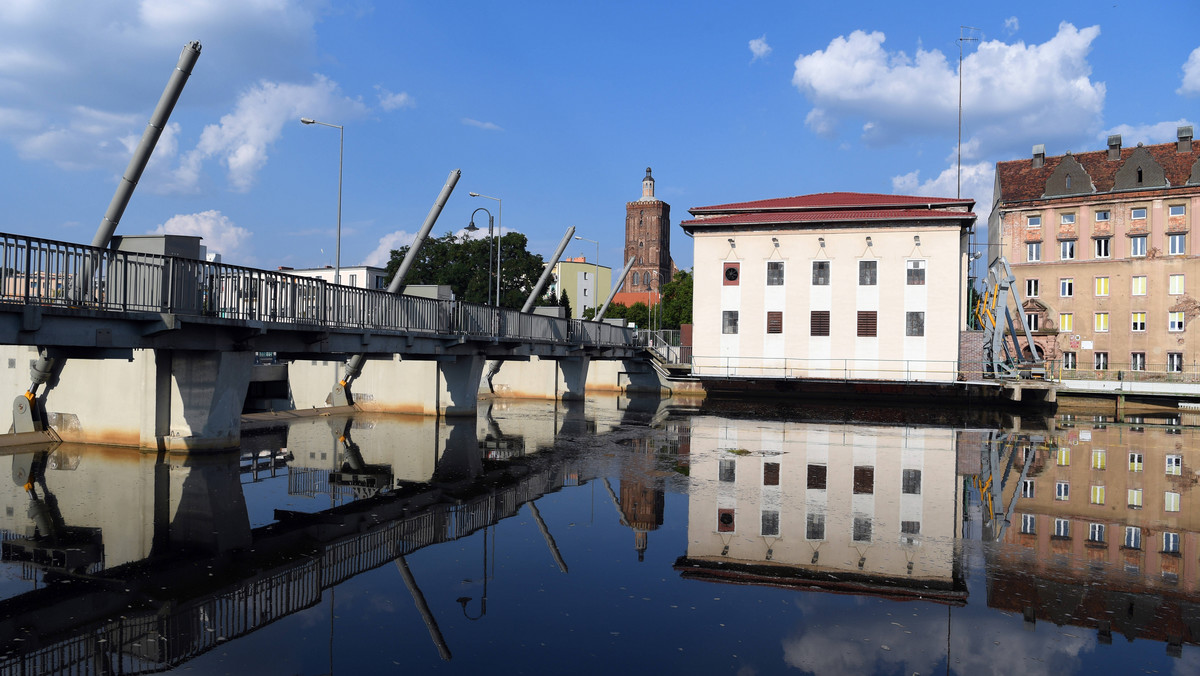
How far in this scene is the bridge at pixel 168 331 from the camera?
14602 mm

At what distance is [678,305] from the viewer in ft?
345

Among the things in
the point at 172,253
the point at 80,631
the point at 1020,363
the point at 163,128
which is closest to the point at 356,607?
the point at 80,631

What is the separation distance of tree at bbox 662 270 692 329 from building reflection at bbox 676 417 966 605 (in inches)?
3122

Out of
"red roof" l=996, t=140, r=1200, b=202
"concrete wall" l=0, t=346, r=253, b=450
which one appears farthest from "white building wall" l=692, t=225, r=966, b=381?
"concrete wall" l=0, t=346, r=253, b=450

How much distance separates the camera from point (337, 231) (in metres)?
31.1

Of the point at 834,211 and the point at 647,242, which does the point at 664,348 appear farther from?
the point at 647,242

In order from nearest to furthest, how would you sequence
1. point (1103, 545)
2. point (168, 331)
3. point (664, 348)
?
point (1103, 545), point (168, 331), point (664, 348)

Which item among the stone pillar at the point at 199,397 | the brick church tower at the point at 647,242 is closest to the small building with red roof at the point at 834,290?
the stone pillar at the point at 199,397

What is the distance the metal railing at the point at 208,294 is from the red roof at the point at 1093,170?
50.8 m

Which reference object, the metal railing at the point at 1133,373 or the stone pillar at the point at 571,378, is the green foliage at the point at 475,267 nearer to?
the stone pillar at the point at 571,378

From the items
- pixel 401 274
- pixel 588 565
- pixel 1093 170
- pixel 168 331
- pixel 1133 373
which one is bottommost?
pixel 588 565

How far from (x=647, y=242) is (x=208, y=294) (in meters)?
140

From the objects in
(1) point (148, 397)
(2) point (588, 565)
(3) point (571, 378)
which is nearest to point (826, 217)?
(3) point (571, 378)

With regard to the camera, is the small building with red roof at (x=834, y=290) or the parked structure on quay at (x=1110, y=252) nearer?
the small building with red roof at (x=834, y=290)
